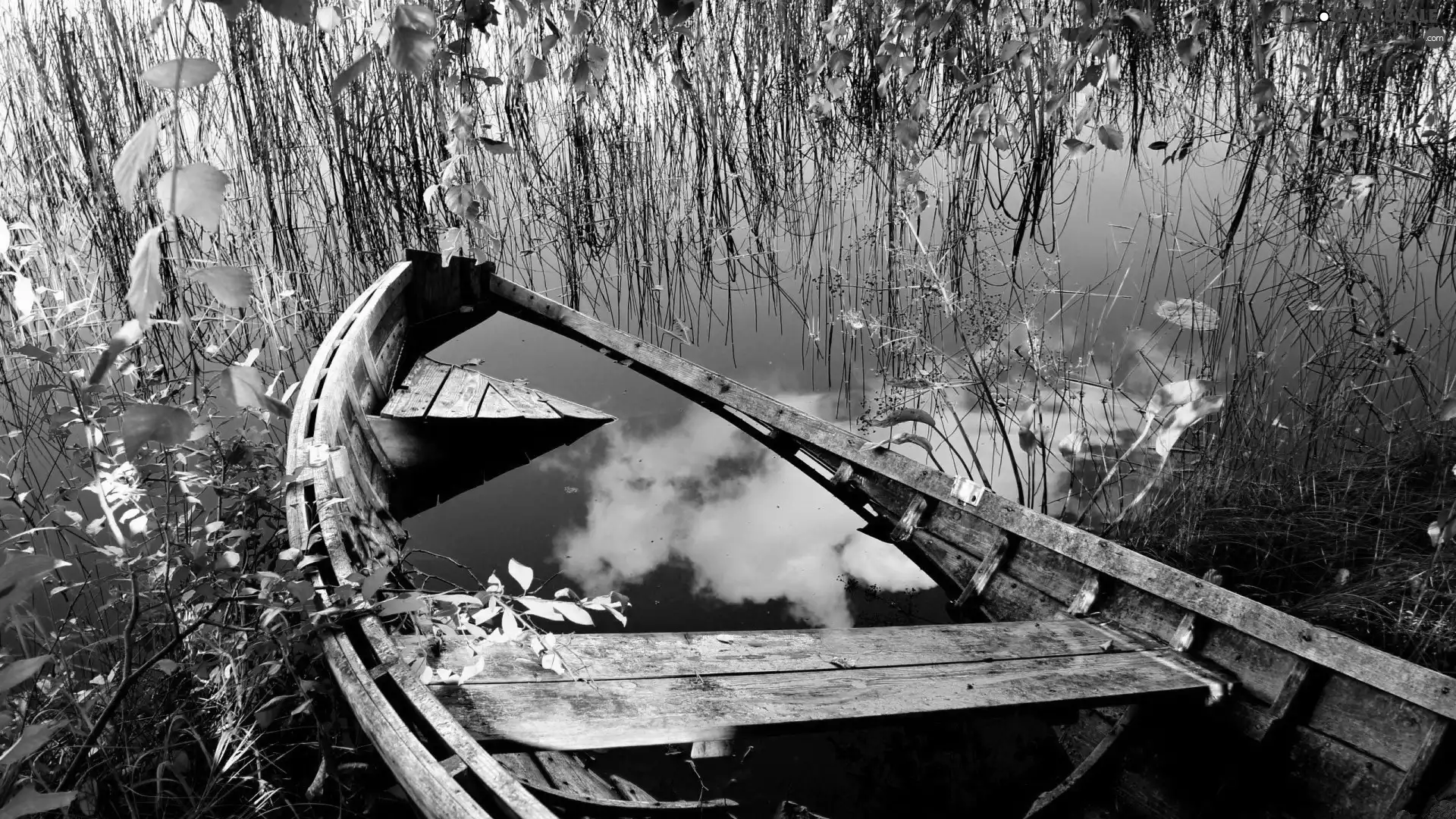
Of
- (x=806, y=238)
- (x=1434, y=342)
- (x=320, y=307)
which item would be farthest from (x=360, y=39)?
(x=1434, y=342)

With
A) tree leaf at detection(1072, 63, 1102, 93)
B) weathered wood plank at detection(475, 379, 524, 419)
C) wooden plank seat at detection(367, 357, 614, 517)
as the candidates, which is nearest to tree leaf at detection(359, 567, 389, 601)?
wooden plank seat at detection(367, 357, 614, 517)

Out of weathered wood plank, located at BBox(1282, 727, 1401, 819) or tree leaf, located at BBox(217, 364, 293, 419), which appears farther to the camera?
weathered wood plank, located at BBox(1282, 727, 1401, 819)

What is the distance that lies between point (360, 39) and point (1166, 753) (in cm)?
409

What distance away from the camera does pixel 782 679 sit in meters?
1.84

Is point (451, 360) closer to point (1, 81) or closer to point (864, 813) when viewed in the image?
point (1, 81)

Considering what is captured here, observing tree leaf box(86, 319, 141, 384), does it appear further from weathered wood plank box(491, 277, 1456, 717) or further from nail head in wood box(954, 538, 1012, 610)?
nail head in wood box(954, 538, 1012, 610)

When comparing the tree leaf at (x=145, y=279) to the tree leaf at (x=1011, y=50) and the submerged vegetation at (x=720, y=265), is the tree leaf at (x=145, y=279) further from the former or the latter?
the tree leaf at (x=1011, y=50)

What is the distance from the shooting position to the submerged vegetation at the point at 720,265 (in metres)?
1.89

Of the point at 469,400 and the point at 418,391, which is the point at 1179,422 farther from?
the point at 418,391

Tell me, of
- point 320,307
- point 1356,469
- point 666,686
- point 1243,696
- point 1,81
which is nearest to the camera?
point 666,686

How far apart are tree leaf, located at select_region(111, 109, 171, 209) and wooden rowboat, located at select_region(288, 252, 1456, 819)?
3.23 ft

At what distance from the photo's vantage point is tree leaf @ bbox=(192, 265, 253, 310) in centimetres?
62

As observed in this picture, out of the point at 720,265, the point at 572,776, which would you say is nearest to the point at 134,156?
the point at 572,776

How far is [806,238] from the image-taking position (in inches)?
202
